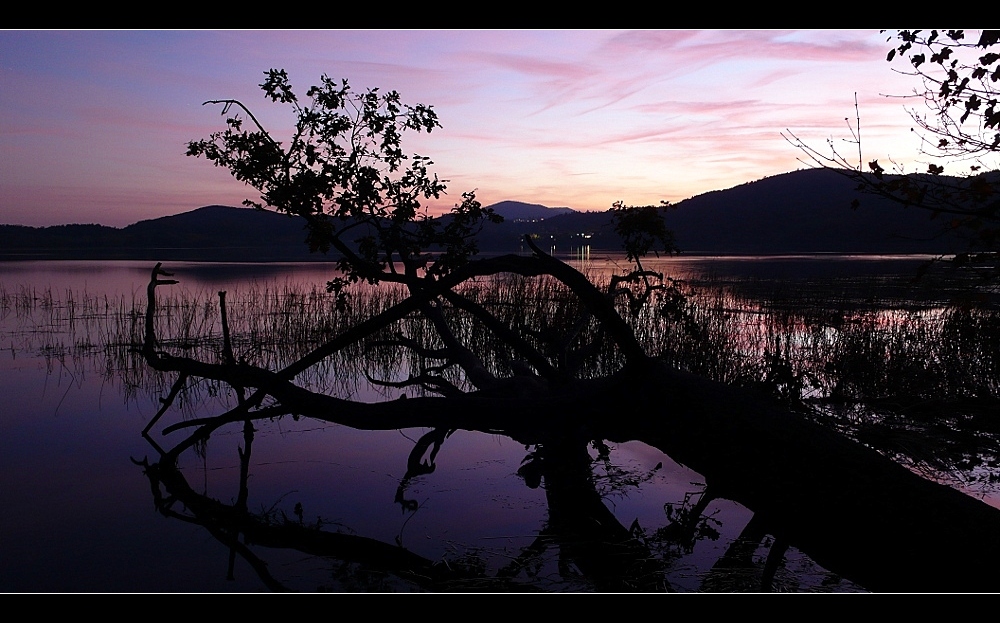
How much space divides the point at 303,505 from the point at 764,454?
373 cm

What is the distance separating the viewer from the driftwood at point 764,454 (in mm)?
2828

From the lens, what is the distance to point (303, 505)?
536 cm

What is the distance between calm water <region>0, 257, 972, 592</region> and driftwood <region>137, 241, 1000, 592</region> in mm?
849

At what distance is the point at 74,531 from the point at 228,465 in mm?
1502

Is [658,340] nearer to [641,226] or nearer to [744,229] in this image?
[641,226]

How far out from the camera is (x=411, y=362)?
38.6 ft

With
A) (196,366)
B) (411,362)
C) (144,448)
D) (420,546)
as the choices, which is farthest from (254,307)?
(420,546)

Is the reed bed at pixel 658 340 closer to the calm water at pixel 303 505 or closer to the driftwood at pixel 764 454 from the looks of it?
the calm water at pixel 303 505

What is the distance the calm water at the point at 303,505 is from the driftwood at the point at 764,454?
2.79 feet

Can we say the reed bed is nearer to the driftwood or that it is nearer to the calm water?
the calm water

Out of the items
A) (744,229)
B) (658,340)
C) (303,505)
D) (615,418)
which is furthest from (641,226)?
(744,229)

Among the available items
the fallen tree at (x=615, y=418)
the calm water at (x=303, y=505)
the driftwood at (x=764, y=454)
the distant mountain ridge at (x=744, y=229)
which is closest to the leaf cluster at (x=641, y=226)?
the fallen tree at (x=615, y=418)

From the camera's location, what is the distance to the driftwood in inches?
111
